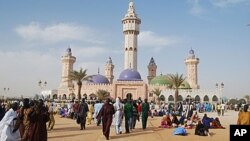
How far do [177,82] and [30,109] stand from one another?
36.1 metres

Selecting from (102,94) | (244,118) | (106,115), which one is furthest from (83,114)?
(102,94)

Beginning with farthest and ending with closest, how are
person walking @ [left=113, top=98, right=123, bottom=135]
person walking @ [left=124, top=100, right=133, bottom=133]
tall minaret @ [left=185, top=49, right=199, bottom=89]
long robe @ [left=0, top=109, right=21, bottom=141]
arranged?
tall minaret @ [left=185, top=49, right=199, bottom=89], person walking @ [left=124, top=100, right=133, bottom=133], person walking @ [left=113, top=98, right=123, bottom=135], long robe @ [left=0, top=109, right=21, bottom=141]

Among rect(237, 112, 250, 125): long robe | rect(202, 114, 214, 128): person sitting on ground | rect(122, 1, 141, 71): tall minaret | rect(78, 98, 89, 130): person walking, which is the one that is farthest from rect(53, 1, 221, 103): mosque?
rect(237, 112, 250, 125): long robe

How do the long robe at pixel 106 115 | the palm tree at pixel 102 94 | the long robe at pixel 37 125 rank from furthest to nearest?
the palm tree at pixel 102 94 → the long robe at pixel 106 115 → the long robe at pixel 37 125

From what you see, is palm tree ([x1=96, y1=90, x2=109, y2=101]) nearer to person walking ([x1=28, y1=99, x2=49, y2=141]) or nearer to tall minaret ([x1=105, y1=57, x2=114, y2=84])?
tall minaret ([x1=105, y1=57, x2=114, y2=84])

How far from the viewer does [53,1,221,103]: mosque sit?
56.5m

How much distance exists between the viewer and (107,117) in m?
12.5

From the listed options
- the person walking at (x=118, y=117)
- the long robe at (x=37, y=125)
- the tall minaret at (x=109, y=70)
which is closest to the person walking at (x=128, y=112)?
the person walking at (x=118, y=117)

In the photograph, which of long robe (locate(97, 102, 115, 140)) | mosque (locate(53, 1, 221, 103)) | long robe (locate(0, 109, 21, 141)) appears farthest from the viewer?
mosque (locate(53, 1, 221, 103))

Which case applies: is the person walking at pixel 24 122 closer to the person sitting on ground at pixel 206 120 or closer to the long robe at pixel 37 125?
the long robe at pixel 37 125

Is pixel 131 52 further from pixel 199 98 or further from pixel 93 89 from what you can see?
pixel 199 98

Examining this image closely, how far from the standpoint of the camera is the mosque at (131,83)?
185 feet

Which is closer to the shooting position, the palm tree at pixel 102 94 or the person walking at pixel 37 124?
the person walking at pixel 37 124

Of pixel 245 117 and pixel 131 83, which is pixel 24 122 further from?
pixel 131 83
